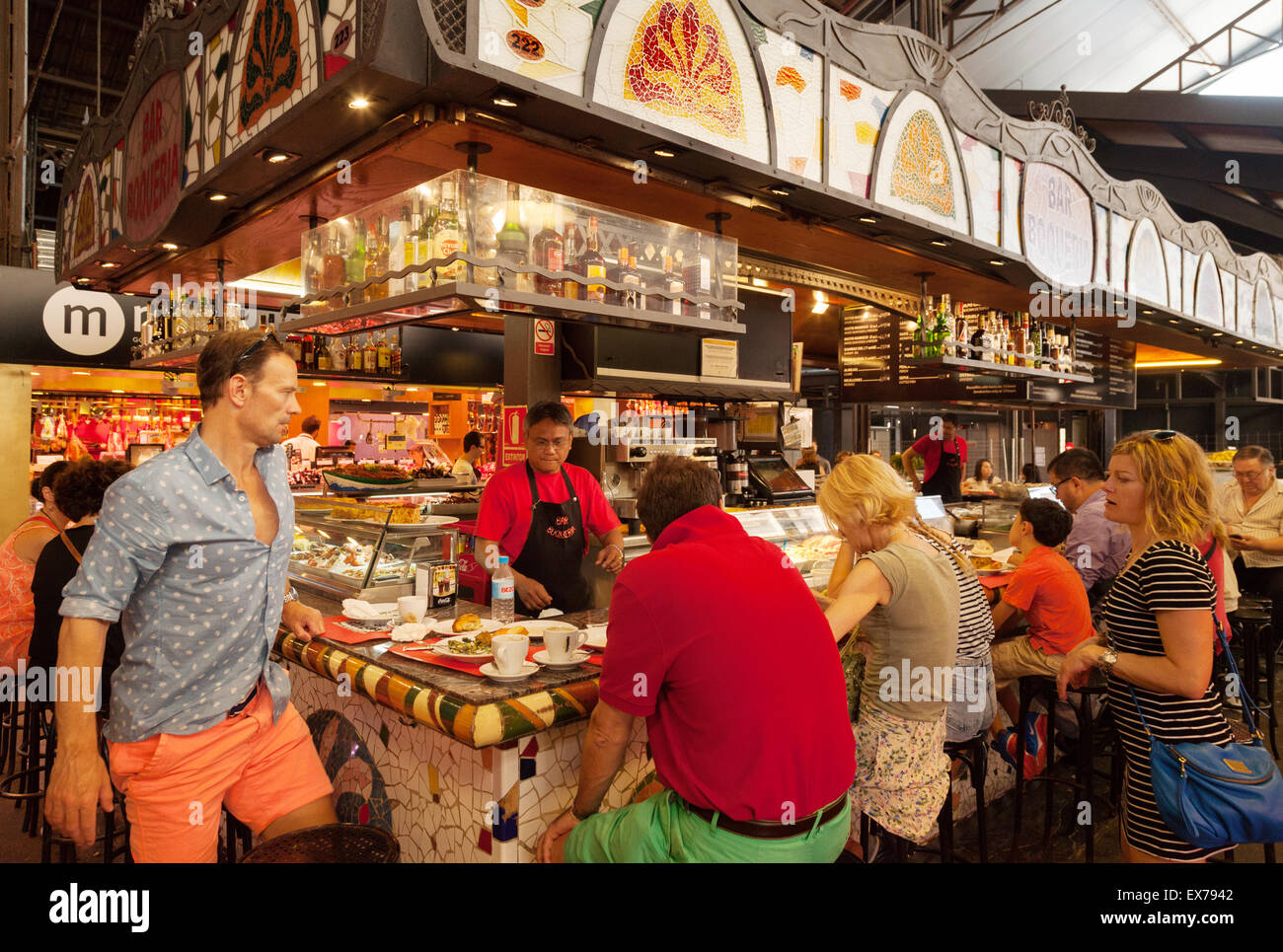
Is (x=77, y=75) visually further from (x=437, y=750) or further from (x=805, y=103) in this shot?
Answer: (x=437, y=750)

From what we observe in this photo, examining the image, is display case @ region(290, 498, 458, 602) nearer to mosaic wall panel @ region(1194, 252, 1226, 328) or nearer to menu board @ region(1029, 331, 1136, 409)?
menu board @ region(1029, 331, 1136, 409)

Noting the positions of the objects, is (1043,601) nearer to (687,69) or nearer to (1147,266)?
(687,69)

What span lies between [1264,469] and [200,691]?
6934mm

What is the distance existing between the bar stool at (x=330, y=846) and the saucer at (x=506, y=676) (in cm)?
46

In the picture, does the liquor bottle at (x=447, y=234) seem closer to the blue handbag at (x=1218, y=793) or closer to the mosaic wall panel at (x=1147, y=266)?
the blue handbag at (x=1218, y=793)

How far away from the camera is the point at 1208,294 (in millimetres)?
7773

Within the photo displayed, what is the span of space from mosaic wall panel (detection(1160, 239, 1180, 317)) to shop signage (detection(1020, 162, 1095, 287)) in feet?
5.53

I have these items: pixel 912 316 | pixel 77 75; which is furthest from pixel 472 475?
pixel 77 75

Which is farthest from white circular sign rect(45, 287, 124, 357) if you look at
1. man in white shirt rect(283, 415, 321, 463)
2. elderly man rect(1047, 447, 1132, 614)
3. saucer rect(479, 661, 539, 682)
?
elderly man rect(1047, 447, 1132, 614)

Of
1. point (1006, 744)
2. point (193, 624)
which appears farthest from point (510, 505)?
point (1006, 744)

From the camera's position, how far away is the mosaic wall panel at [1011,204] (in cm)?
485

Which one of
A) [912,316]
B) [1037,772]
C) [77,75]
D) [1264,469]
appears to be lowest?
[1037,772]

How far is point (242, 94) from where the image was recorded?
3.22 metres

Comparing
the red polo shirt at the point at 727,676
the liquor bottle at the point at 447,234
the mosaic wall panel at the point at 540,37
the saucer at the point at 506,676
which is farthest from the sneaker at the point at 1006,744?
the mosaic wall panel at the point at 540,37
